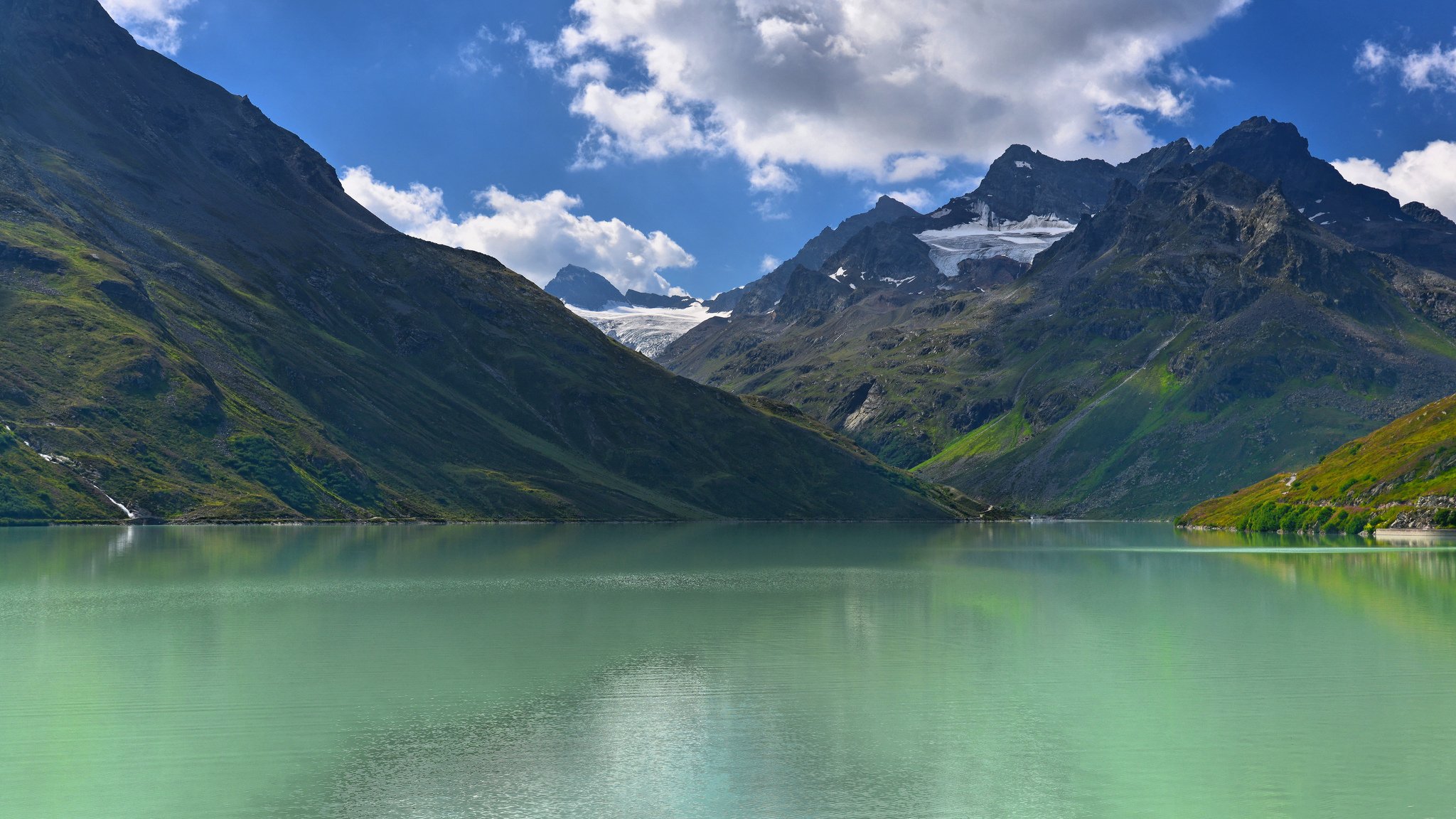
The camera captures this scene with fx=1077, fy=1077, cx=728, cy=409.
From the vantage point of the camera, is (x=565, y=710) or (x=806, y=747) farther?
(x=565, y=710)

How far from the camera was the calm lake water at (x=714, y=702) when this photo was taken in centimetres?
3594

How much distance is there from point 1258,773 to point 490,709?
31275 millimetres

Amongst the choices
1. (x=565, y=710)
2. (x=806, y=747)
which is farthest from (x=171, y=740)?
(x=806, y=747)

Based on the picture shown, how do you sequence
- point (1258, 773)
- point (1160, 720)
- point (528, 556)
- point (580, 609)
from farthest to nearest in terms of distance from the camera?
point (528, 556) < point (580, 609) < point (1160, 720) < point (1258, 773)

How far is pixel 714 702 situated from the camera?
50594 mm

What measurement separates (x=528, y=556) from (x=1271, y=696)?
116 m

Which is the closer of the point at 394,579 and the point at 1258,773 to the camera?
the point at 1258,773

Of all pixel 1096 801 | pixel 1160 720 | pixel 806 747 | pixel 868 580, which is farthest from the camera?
pixel 868 580

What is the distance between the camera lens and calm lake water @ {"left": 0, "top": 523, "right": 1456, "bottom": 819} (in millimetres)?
35938

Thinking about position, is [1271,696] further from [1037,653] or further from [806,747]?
[806,747]

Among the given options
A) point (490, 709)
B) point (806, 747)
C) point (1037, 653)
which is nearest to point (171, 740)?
point (490, 709)

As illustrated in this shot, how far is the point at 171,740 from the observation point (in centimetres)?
4212

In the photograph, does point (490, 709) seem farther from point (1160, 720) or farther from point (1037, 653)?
point (1037, 653)

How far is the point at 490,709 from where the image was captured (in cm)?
4834
